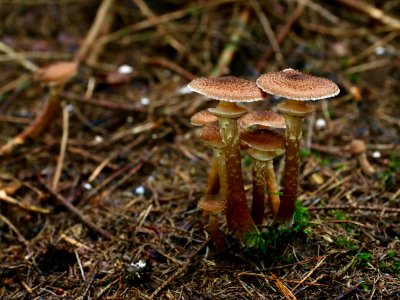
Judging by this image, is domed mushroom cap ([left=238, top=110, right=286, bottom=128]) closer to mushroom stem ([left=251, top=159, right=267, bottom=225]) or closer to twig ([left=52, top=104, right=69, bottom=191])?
mushroom stem ([left=251, top=159, right=267, bottom=225])

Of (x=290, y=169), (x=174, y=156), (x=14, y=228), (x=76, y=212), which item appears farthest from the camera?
(x=174, y=156)

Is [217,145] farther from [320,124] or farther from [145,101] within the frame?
[145,101]

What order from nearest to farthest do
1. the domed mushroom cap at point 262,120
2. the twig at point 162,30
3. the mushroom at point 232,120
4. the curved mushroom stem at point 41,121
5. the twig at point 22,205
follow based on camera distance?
the mushroom at point 232,120 → the domed mushroom cap at point 262,120 → the twig at point 22,205 → the curved mushroom stem at point 41,121 → the twig at point 162,30

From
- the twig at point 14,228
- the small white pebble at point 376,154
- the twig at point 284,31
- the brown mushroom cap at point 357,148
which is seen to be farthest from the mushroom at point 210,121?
the twig at point 284,31

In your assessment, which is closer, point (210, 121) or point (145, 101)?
point (210, 121)

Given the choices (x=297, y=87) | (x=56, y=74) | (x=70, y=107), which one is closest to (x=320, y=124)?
(x=297, y=87)

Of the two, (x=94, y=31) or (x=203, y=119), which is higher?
(x=203, y=119)

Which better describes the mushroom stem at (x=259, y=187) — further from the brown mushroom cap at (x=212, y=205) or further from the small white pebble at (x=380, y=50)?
the small white pebble at (x=380, y=50)
